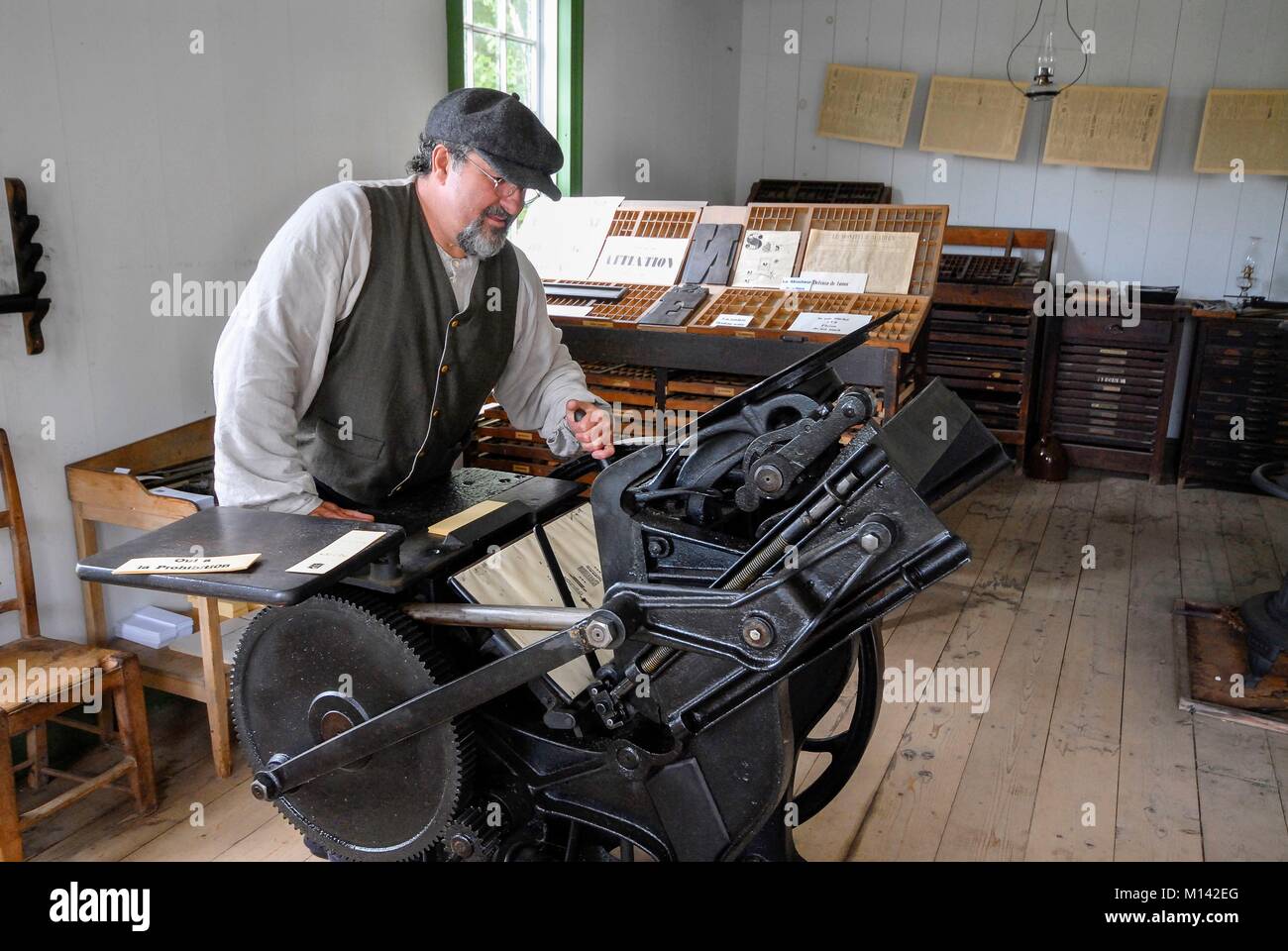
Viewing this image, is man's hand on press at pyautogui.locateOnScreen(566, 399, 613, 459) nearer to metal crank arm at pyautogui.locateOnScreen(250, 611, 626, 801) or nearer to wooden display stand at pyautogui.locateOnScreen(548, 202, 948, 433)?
metal crank arm at pyautogui.locateOnScreen(250, 611, 626, 801)

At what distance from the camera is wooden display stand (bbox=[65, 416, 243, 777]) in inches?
103

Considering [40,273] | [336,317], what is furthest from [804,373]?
[40,273]

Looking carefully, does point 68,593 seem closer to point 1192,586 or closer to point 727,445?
point 727,445

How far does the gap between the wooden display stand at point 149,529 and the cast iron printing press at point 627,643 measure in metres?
0.94

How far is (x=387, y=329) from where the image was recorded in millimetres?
2012

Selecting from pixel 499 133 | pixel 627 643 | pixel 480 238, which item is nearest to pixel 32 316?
pixel 480 238

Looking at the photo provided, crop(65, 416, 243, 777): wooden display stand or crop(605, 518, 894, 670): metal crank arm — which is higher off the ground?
crop(605, 518, 894, 670): metal crank arm

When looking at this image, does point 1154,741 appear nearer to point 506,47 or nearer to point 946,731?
point 946,731

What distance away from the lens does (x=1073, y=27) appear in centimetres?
598

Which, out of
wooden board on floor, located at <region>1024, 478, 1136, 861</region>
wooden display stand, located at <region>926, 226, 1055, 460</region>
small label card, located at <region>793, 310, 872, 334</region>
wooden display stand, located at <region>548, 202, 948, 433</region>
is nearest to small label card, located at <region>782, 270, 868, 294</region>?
wooden display stand, located at <region>548, 202, 948, 433</region>

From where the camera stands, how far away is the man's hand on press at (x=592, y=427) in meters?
2.20

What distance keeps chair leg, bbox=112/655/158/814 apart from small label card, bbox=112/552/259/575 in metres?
1.20

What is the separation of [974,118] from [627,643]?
17.9 ft

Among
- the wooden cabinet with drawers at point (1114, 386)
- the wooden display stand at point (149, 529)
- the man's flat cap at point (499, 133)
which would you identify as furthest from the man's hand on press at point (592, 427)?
the wooden cabinet with drawers at point (1114, 386)
